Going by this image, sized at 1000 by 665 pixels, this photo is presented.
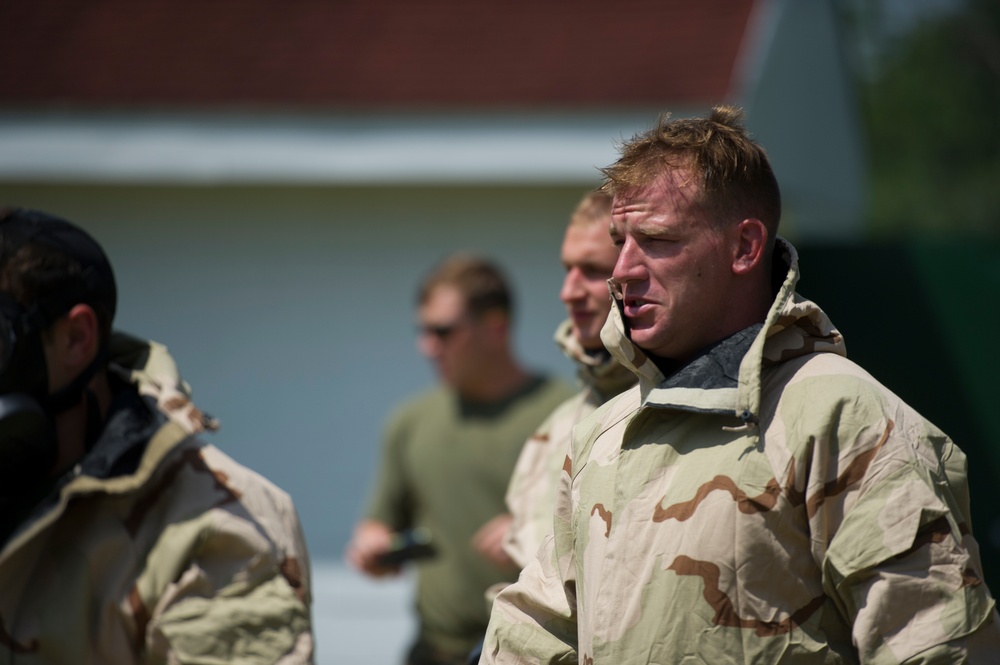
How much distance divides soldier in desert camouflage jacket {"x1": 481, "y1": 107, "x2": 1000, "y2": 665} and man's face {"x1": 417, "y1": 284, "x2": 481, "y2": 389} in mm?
3083

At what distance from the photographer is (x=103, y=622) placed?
2.86m

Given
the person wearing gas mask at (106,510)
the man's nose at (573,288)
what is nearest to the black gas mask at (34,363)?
the person wearing gas mask at (106,510)

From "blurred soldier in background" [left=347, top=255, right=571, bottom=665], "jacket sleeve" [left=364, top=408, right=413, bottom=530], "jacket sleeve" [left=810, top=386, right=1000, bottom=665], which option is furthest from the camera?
"jacket sleeve" [left=364, top=408, right=413, bottom=530]

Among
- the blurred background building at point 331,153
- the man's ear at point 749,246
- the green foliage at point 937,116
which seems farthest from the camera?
the green foliage at point 937,116

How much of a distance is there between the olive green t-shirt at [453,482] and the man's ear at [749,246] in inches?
120

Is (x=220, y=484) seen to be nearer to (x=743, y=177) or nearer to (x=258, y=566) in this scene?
(x=258, y=566)

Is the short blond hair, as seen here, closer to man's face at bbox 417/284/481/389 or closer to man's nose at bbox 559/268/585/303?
man's nose at bbox 559/268/585/303

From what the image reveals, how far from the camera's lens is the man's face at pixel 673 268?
7.44ft

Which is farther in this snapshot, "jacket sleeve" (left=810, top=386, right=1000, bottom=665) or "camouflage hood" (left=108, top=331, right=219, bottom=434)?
"camouflage hood" (left=108, top=331, right=219, bottom=434)

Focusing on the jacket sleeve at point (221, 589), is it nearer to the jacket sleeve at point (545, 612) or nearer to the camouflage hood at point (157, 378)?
the camouflage hood at point (157, 378)

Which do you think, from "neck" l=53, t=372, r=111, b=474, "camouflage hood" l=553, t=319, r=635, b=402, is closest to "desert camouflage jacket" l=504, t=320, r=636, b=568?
"camouflage hood" l=553, t=319, r=635, b=402

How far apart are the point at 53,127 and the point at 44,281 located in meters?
Answer: 5.06

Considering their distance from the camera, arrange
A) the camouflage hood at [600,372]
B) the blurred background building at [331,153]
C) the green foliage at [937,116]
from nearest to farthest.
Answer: the camouflage hood at [600,372] < the blurred background building at [331,153] < the green foliage at [937,116]

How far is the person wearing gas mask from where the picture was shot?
2840 mm
